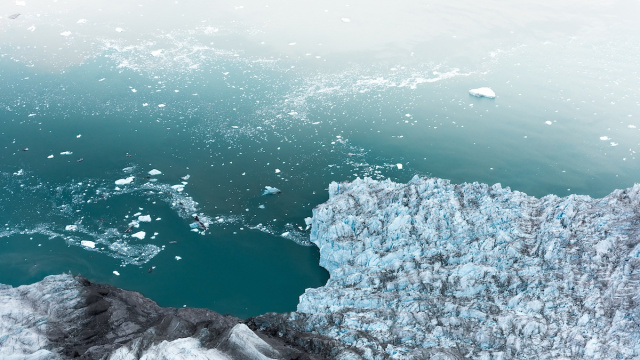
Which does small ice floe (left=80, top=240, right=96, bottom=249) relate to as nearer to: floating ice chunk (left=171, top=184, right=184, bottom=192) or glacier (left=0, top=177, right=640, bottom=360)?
glacier (left=0, top=177, right=640, bottom=360)

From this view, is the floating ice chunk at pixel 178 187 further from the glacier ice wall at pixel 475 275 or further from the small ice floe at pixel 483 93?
the small ice floe at pixel 483 93

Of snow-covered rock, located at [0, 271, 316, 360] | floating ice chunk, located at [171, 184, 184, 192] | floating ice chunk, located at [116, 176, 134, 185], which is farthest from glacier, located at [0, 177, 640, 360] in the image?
floating ice chunk, located at [116, 176, 134, 185]

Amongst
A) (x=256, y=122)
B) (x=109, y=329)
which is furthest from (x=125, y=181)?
(x=109, y=329)

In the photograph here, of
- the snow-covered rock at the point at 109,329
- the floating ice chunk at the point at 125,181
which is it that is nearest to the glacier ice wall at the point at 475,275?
the snow-covered rock at the point at 109,329

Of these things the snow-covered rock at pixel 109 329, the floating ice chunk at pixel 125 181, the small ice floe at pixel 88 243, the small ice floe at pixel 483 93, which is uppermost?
the small ice floe at pixel 483 93

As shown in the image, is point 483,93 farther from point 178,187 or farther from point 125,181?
point 125,181

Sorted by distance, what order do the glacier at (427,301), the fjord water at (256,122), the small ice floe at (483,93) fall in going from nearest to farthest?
the glacier at (427,301)
the fjord water at (256,122)
the small ice floe at (483,93)
